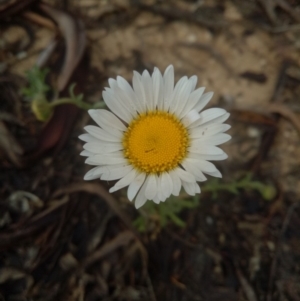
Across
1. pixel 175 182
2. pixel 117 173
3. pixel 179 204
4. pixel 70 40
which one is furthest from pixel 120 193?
pixel 70 40

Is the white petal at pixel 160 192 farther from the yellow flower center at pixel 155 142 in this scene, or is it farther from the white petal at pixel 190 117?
the white petal at pixel 190 117

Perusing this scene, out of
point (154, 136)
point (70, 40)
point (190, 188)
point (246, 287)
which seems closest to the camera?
point (190, 188)

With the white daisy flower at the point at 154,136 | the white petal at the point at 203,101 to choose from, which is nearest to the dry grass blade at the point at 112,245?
the white daisy flower at the point at 154,136

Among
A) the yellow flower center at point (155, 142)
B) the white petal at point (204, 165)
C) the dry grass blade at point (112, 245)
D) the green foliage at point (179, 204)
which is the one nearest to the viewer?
the white petal at point (204, 165)

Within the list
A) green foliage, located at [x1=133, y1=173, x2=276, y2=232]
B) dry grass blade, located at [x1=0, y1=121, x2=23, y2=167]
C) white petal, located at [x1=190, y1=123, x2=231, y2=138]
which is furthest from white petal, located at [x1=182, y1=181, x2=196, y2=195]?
dry grass blade, located at [x1=0, y1=121, x2=23, y2=167]

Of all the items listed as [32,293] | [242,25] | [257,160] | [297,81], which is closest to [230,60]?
[242,25]

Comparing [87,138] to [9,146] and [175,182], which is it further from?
[9,146]

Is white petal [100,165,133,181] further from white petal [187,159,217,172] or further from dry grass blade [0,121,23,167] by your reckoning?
dry grass blade [0,121,23,167]
